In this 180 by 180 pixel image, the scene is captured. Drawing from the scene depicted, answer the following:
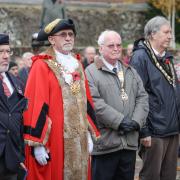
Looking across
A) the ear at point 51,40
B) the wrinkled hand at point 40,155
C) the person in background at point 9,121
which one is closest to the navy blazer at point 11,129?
the person in background at point 9,121

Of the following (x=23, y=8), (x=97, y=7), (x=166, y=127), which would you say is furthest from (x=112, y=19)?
(x=166, y=127)

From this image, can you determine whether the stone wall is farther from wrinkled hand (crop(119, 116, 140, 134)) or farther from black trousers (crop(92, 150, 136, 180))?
wrinkled hand (crop(119, 116, 140, 134))

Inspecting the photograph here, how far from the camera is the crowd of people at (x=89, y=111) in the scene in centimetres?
550

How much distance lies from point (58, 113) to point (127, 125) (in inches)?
32.8

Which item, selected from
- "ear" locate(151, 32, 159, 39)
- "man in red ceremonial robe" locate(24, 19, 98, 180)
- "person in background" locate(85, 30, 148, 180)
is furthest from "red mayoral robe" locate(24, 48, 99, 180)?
"ear" locate(151, 32, 159, 39)

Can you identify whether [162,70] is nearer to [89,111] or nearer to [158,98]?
[158,98]

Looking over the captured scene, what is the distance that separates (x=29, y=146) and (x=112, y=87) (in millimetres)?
1183

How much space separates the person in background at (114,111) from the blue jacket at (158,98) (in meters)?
0.24

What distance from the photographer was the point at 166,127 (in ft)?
22.4

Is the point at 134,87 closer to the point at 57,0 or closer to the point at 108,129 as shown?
the point at 108,129

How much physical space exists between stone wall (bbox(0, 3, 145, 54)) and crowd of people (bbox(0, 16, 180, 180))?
1263 centimetres

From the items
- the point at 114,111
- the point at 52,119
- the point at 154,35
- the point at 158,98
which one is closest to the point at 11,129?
the point at 52,119

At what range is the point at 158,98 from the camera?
6820 mm

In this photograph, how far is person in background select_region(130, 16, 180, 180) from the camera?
6820 mm
